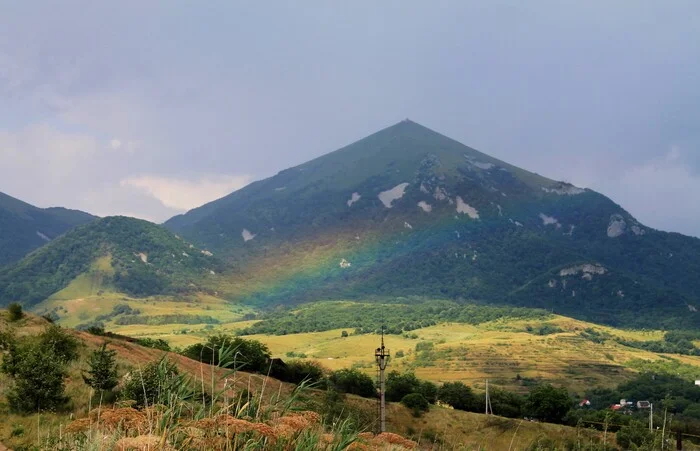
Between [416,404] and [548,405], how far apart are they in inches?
855

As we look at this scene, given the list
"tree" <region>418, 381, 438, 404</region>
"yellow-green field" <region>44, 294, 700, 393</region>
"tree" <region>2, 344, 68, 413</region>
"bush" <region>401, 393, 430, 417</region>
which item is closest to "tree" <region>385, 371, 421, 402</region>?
"tree" <region>418, 381, 438, 404</region>

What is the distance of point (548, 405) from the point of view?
7988cm

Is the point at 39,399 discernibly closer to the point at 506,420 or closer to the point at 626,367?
the point at 506,420

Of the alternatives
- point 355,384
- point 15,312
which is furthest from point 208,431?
point 355,384

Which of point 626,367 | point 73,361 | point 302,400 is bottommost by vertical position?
point 626,367

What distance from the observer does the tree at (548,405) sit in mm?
79875

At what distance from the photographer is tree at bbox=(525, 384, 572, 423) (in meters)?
79.9

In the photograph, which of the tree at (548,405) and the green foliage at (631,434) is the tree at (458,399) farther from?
the green foliage at (631,434)

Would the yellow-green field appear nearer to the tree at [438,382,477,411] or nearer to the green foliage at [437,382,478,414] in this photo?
the green foliage at [437,382,478,414]

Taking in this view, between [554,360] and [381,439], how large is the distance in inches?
6879

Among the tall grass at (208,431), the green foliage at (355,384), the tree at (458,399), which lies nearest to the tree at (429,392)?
the tree at (458,399)

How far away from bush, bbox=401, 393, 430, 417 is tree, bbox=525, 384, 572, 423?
1908cm

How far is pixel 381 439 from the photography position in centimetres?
840

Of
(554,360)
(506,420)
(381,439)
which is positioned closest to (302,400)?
(381,439)
